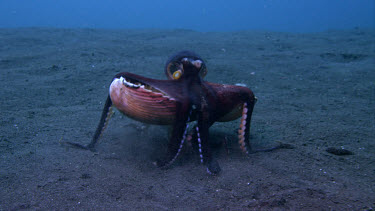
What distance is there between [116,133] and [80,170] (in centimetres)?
103

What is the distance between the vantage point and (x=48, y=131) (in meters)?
3.60

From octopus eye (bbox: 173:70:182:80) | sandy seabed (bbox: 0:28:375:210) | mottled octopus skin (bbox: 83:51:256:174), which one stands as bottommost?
sandy seabed (bbox: 0:28:375:210)

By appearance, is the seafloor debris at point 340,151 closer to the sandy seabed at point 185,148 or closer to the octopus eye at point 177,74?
the sandy seabed at point 185,148

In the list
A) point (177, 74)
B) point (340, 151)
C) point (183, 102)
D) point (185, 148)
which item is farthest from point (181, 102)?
point (340, 151)

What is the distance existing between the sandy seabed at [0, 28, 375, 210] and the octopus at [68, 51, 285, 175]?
308 mm

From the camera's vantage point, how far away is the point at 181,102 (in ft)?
8.44

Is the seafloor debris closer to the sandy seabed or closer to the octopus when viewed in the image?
the sandy seabed

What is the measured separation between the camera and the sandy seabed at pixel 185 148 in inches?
89.9

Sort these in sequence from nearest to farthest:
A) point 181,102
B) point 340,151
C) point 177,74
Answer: point 181,102 < point 177,74 < point 340,151

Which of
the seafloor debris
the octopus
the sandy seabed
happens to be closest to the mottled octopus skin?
the octopus

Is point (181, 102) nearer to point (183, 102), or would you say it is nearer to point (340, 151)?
point (183, 102)

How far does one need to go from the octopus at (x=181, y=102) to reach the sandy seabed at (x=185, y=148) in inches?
12.1

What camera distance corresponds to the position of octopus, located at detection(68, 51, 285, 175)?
2.59 metres

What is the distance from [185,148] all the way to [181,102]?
2.67 ft
